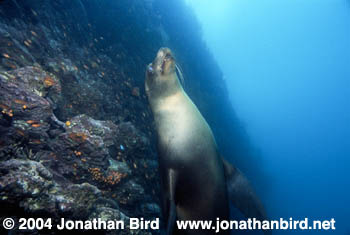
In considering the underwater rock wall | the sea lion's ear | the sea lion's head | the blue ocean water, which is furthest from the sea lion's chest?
the blue ocean water

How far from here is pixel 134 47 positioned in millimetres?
7176

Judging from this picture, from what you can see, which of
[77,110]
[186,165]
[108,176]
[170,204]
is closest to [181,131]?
[186,165]

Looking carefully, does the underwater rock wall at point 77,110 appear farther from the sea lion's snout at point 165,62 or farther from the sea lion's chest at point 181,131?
the sea lion's snout at point 165,62

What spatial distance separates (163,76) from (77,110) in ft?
7.39

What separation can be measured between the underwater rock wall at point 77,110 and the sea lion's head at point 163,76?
1187mm

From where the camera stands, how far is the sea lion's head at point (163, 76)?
7.95ft

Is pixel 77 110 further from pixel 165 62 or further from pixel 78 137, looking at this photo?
pixel 165 62

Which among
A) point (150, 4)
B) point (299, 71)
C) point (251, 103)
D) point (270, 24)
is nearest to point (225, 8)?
point (270, 24)

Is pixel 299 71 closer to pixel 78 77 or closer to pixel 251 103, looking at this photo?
pixel 251 103

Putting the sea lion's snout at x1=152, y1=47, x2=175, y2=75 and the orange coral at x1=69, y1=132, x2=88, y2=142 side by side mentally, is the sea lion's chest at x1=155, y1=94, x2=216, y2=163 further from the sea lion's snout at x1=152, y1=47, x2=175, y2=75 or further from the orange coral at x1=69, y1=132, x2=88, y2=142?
the orange coral at x1=69, y1=132, x2=88, y2=142

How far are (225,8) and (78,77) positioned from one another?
293 feet

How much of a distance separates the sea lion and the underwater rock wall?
77cm

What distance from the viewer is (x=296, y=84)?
434 ft

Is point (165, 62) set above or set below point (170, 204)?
above
